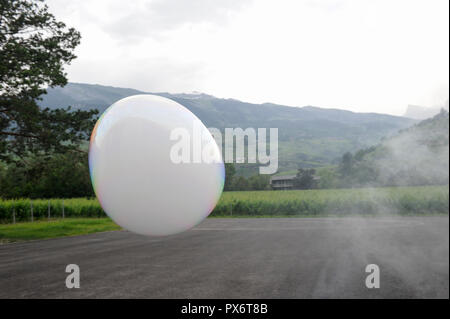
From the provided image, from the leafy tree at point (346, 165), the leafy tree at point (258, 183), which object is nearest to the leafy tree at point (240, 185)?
the leafy tree at point (258, 183)

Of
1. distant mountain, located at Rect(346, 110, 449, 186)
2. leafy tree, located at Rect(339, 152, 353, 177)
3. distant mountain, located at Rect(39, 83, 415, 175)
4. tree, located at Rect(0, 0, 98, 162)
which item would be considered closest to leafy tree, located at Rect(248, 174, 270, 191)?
distant mountain, located at Rect(39, 83, 415, 175)

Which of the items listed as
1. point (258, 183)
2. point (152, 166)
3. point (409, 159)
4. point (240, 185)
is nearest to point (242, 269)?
point (152, 166)

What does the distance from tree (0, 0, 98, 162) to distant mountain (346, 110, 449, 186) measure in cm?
1461

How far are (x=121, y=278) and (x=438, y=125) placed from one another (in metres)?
6.53

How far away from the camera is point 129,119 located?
509 cm

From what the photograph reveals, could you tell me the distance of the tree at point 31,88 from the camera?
50.7ft

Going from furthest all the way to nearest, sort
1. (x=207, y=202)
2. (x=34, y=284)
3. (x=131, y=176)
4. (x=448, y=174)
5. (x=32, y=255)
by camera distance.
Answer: (x=32, y=255) → (x=34, y=284) → (x=207, y=202) → (x=131, y=176) → (x=448, y=174)

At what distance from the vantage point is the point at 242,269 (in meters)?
8.16

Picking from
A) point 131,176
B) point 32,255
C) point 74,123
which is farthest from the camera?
point 74,123

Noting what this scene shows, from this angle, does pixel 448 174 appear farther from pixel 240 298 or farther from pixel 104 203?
pixel 104 203

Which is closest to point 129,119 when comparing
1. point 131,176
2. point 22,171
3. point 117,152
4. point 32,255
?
point 117,152

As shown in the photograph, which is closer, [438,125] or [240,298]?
[438,125]

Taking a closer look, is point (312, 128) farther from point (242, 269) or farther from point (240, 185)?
point (242, 269)

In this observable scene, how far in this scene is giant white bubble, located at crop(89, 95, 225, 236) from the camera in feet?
15.9
